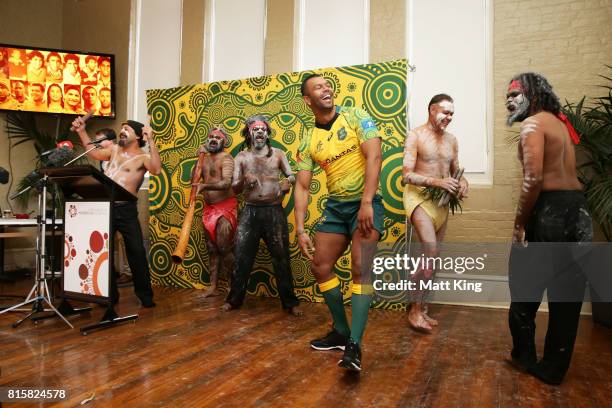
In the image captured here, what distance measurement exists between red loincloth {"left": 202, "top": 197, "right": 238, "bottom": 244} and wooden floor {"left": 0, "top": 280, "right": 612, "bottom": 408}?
1.10m

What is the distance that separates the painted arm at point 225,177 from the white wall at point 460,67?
2089mm

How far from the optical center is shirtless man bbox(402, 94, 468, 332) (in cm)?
377

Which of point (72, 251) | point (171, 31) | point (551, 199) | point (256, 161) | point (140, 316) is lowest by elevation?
point (140, 316)

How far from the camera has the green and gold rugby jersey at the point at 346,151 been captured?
2.67m

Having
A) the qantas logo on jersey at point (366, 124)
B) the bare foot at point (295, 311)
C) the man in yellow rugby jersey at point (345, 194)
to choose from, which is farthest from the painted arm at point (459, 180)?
the bare foot at point (295, 311)

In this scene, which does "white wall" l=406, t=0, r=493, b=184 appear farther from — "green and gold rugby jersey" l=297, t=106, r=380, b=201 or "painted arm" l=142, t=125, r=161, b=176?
"painted arm" l=142, t=125, r=161, b=176

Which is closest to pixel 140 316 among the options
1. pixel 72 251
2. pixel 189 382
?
pixel 72 251

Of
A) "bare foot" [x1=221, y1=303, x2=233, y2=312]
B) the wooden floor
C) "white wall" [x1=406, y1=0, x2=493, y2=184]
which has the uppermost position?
"white wall" [x1=406, y1=0, x2=493, y2=184]

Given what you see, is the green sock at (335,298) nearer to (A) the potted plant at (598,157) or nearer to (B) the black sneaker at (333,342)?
(B) the black sneaker at (333,342)

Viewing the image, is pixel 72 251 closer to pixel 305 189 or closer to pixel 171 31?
pixel 305 189

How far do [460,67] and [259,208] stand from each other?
8.81ft

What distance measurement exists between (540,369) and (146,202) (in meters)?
5.62

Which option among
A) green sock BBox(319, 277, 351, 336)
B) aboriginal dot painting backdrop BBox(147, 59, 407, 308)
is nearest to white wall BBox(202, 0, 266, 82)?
aboriginal dot painting backdrop BBox(147, 59, 407, 308)

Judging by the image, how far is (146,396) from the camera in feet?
7.27
